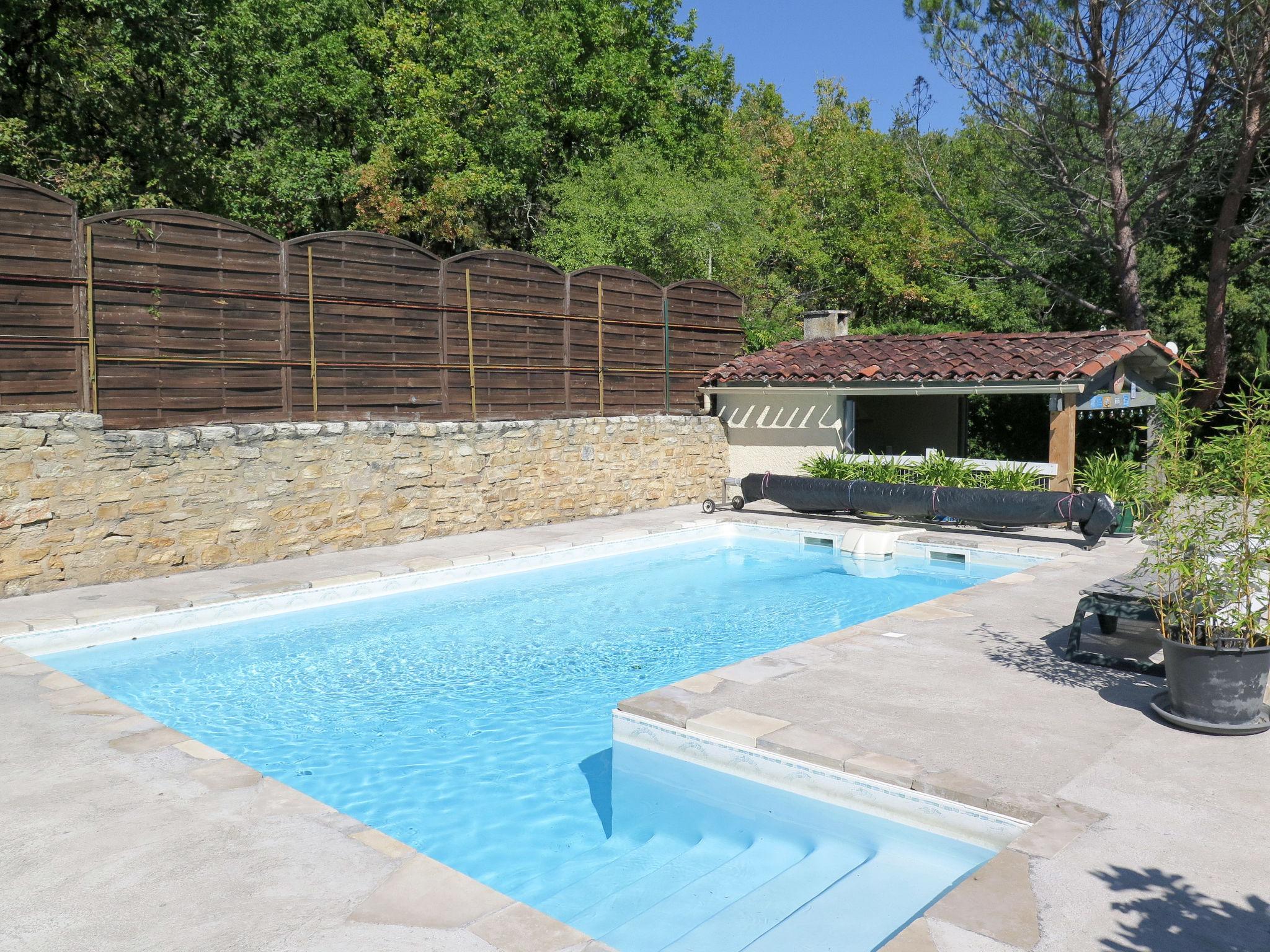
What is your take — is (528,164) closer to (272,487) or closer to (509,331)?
(509,331)

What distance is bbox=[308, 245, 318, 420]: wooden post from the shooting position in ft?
37.8

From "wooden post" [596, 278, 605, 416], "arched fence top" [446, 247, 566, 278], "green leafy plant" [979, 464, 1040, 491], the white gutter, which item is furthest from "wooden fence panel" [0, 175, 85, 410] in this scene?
"green leafy plant" [979, 464, 1040, 491]

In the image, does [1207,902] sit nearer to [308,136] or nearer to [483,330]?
[483,330]

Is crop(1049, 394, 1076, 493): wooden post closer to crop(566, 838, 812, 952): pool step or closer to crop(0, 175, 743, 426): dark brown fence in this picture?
crop(0, 175, 743, 426): dark brown fence

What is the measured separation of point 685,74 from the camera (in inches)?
1191

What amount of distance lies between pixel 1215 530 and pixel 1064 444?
8443mm

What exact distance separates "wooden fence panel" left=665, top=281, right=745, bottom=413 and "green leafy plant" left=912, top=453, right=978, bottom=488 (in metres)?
4.36

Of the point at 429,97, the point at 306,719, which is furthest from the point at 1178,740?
the point at 429,97

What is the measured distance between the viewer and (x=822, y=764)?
487 centimetres

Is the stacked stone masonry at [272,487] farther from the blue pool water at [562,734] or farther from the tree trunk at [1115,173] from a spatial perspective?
the tree trunk at [1115,173]

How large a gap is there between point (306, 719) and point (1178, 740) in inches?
221

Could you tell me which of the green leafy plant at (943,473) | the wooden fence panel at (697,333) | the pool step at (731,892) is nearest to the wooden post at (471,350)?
the wooden fence panel at (697,333)

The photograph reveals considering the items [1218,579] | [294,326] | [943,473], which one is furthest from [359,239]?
[1218,579]

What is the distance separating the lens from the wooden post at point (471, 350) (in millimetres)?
13250
